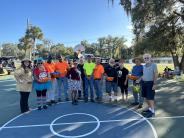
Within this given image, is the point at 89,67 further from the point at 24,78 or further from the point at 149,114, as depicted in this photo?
the point at 149,114

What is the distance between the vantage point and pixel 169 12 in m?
23.7

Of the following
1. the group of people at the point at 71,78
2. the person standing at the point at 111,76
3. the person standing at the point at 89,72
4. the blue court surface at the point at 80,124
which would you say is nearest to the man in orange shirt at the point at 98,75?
the group of people at the point at 71,78

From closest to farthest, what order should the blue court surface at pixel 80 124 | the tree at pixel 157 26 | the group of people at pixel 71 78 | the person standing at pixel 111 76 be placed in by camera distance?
the blue court surface at pixel 80 124 → the group of people at pixel 71 78 → the person standing at pixel 111 76 → the tree at pixel 157 26

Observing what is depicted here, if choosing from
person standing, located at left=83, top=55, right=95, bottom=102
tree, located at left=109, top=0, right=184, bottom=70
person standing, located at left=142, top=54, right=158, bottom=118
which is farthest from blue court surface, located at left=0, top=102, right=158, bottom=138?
tree, located at left=109, top=0, right=184, bottom=70

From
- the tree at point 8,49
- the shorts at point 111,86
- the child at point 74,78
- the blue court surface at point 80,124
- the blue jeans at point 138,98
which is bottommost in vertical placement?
the blue court surface at point 80,124

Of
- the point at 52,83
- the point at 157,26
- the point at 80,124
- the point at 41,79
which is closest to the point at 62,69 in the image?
the point at 52,83

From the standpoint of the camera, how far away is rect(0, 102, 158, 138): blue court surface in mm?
7727

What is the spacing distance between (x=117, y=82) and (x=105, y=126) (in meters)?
3.06

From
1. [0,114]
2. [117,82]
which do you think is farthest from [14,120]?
[117,82]

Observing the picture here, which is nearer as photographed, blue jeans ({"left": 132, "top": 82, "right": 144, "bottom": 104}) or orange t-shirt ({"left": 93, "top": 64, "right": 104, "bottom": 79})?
blue jeans ({"left": 132, "top": 82, "right": 144, "bottom": 104})

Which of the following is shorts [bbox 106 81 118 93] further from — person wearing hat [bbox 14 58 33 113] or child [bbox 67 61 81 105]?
person wearing hat [bbox 14 58 33 113]

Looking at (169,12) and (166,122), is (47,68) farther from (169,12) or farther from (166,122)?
(169,12)

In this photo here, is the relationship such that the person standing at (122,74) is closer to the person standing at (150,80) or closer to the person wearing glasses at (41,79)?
the person standing at (150,80)

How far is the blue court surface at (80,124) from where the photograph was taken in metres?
7.73
